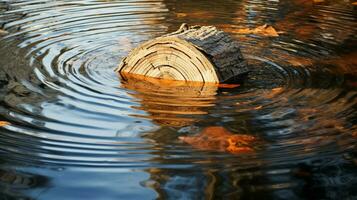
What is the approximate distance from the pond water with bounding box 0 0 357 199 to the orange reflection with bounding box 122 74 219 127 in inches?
0.8

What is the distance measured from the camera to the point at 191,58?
6039 millimetres

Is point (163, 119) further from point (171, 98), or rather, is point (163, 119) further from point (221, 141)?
point (221, 141)

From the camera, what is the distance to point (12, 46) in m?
7.38

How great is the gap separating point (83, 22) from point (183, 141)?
484 cm

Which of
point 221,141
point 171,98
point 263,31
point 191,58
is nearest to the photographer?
point 221,141

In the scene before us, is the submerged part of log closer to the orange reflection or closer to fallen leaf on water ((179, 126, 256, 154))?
the orange reflection

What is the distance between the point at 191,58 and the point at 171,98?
66cm

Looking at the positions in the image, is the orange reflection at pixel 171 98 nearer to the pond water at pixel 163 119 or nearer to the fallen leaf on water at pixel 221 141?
the pond water at pixel 163 119

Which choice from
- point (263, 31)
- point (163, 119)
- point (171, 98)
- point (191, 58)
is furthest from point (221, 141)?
point (263, 31)

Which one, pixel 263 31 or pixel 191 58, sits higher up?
pixel 191 58

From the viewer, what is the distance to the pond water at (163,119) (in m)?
3.90

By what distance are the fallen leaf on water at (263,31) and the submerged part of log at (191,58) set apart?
81.6 inches

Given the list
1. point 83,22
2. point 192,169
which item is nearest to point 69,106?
point 192,169

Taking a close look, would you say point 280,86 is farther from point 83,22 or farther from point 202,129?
point 83,22
